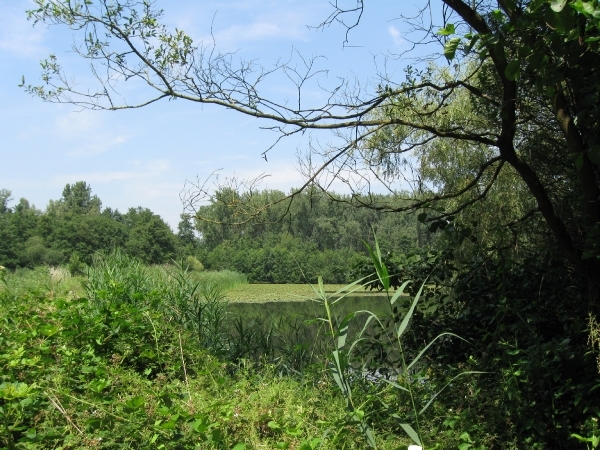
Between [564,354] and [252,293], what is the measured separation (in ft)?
39.3

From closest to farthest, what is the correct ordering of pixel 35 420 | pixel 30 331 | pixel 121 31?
pixel 35 420
pixel 30 331
pixel 121 31

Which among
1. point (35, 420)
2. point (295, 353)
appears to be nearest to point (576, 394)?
point (295, 353)

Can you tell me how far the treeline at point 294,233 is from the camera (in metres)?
3.90

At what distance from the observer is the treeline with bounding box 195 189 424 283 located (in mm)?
3904

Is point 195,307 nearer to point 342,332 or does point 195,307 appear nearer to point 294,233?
point 294,233

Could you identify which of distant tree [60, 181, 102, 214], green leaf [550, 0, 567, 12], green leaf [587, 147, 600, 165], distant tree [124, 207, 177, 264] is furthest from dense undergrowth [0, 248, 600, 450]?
distant tree [60, 181, 102, 214]

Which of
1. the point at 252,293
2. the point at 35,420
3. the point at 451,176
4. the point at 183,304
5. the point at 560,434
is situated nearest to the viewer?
the point at 35,420

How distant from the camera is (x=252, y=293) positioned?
14.4m

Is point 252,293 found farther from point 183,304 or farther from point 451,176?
point 183,304

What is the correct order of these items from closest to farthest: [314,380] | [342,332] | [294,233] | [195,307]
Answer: [342,332] < [314,380] < [195,307] < [294,233]

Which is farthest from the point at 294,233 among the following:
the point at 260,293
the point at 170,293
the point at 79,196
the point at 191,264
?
the point at 79,196

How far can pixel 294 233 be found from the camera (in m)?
5.12

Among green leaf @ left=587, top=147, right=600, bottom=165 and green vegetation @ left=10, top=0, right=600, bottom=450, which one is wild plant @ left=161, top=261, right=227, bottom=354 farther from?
green leaf @ left=587, top=147, right=600, bottom=165

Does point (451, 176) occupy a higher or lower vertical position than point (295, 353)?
higher
